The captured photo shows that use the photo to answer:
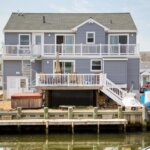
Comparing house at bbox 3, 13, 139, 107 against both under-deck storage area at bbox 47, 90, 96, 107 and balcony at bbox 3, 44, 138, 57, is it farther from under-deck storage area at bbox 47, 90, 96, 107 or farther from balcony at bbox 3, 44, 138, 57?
under-deck storage area at bbox 47, 90, 96, 107

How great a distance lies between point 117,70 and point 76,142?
41.2 ft

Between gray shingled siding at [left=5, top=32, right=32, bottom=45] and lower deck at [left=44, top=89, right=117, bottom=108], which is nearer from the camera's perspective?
lower deck at [left=44, top=89, right=117, bottom=108]

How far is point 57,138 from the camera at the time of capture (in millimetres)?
22375

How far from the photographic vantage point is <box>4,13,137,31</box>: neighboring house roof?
35597 millimetres

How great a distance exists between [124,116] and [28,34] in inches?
605

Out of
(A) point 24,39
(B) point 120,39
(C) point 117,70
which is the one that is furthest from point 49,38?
(C) point 117,70

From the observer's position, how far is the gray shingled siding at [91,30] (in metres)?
34.6

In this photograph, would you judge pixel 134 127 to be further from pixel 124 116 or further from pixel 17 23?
pixel 17 23

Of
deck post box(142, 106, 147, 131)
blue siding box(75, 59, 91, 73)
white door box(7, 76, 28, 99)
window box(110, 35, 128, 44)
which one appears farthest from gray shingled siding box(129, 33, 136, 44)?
deck post box(142, 106, 147, 131)

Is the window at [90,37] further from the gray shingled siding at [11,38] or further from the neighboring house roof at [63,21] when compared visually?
the gray shingled siding at [11,38]

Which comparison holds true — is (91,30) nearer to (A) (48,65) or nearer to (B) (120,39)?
(B) (120,39)

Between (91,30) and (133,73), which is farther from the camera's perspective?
(91,30)

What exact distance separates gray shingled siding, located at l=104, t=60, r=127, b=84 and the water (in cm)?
986

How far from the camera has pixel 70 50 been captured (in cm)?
3316
